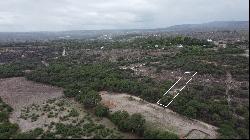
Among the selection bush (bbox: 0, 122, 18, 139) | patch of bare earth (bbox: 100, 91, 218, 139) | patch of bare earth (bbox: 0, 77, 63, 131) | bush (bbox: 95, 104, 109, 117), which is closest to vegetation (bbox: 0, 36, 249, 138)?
bush (bbox: 95, 104, 109, 117)

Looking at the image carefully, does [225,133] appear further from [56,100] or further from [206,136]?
[56,100]

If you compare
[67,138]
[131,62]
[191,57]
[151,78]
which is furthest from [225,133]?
[131,62]

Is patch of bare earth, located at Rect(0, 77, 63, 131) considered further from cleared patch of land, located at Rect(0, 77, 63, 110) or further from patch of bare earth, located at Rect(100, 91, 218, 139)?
patch of bare earth, located at Rect(100, 91, 218, 139)

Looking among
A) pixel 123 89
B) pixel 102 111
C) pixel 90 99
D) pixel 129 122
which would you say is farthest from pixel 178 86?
pixel 129 122

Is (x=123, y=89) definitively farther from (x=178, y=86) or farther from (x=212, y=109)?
(x=212, y=109)

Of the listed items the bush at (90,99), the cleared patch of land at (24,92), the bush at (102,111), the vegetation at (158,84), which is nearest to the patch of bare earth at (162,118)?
the bush at (90,99)

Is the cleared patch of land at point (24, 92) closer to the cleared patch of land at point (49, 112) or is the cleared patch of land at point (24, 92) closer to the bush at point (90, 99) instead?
the cleared patch of land at point (49, 112)
